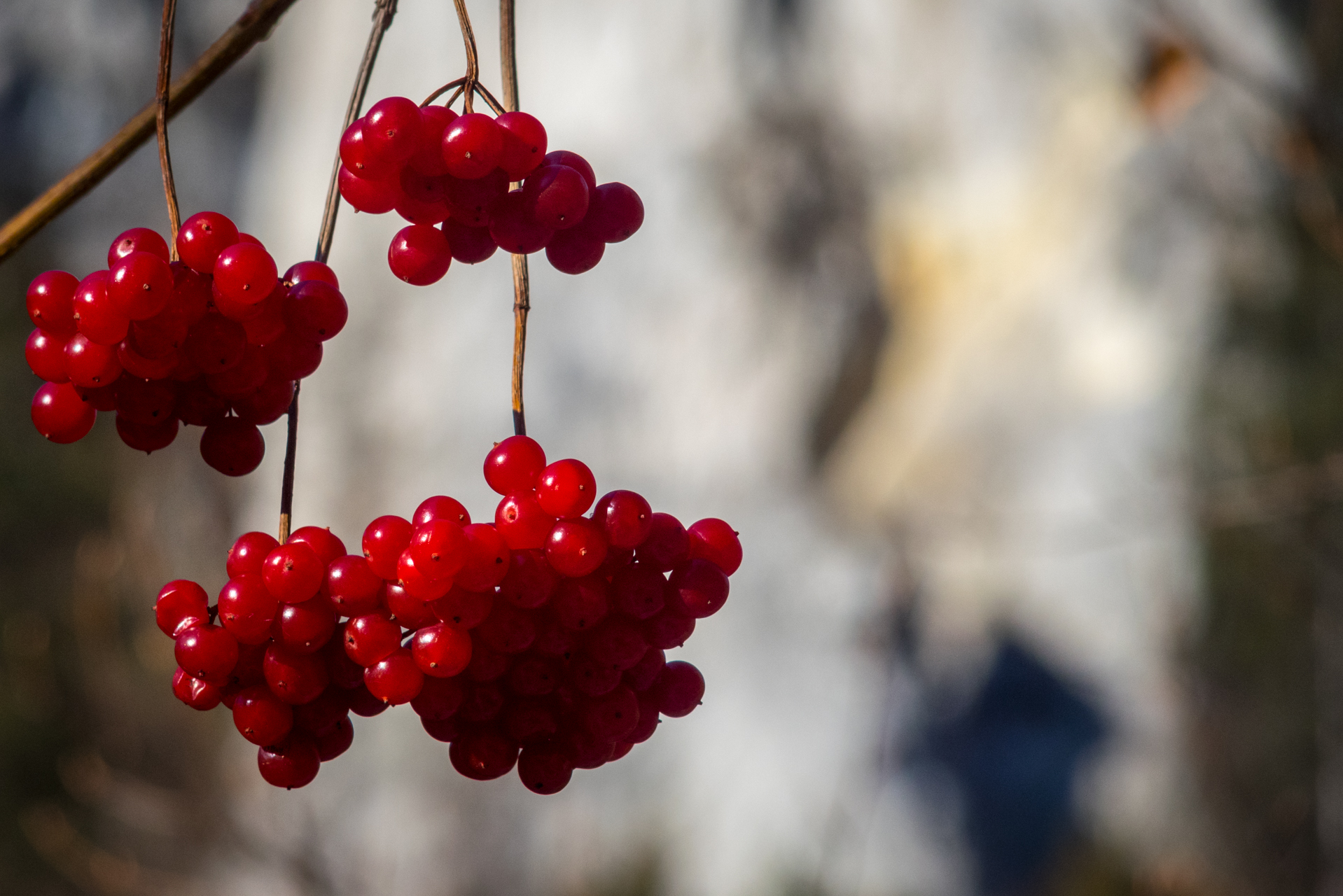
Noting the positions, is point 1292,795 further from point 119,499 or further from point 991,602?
point 119,499

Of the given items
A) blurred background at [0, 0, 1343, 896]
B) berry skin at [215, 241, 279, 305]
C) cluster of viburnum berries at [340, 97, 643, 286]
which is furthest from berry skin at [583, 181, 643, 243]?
blurred background at [0, 0, 1343, 896]

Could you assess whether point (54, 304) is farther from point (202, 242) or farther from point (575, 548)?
point (575, 548)

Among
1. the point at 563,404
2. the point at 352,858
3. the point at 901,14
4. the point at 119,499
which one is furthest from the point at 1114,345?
the point at 119,499

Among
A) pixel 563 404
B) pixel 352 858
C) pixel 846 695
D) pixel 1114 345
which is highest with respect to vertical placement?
pixel 1114 345

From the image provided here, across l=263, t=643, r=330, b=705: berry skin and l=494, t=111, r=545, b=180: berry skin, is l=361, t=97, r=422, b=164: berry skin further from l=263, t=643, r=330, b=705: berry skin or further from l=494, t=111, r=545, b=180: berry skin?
l=263, t=643, r=330, b=705: berry skin

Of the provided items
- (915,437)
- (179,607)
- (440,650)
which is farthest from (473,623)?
(915,437)

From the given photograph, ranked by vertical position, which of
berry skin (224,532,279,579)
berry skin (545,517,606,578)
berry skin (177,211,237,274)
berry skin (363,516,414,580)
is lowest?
berry skin (224,532,279,579)
